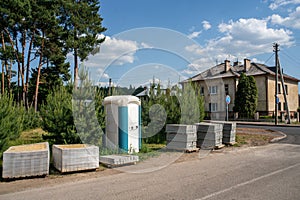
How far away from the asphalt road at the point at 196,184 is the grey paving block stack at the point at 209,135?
2693 millimetres

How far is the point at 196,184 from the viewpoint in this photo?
5457mm

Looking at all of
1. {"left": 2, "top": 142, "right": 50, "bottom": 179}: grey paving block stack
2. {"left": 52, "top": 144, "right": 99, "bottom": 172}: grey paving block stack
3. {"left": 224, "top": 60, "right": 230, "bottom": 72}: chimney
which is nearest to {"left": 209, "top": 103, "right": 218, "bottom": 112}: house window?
{"left": 224, "top": 60, "right": 230, "bottom": 72}: chimney

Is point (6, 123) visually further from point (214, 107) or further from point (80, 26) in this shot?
point (214, 107)

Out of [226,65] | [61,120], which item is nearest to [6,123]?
[61,120]

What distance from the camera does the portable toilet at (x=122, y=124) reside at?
9.01 meters

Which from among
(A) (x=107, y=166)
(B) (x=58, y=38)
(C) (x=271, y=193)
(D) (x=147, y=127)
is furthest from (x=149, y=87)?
(B) (x=58, y=38)

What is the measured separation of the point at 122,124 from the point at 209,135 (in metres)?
3.89

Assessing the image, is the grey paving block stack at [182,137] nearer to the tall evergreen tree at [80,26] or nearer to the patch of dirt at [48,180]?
the patch of dirt at [48,180]

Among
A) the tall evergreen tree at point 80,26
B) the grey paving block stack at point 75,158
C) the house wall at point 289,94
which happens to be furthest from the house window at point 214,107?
the grey paving block stack at point 75,158

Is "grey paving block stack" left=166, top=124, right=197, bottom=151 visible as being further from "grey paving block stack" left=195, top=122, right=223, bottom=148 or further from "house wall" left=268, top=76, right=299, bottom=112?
"house wall" left=268, top=76, right=299, bottom=112

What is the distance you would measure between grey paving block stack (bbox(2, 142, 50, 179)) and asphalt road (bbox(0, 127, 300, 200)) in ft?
2.89

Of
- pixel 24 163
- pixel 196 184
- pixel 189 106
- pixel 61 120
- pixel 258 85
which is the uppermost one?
pixel 258 85

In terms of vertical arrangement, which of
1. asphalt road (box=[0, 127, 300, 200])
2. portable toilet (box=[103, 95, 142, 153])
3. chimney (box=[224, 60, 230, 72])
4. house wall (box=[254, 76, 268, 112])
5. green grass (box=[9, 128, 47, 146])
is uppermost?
chimney (box=[224, 60, 230, 72])

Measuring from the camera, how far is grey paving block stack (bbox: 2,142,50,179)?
5832mm
